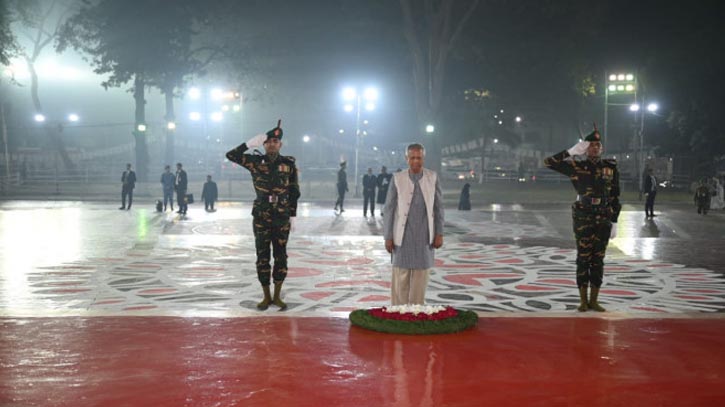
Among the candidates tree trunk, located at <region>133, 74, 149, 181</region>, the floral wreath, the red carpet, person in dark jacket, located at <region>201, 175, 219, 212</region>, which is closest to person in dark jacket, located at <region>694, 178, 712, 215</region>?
person in dark jacket, located at <region>201, 175, 219, 212</region>

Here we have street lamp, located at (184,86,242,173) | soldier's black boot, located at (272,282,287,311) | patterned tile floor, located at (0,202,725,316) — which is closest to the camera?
soldier's black boot, located at (272,282,287,311)

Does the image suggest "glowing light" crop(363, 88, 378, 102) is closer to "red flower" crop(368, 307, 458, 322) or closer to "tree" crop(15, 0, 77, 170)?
"tree" crop(15, 0, 77, 170)

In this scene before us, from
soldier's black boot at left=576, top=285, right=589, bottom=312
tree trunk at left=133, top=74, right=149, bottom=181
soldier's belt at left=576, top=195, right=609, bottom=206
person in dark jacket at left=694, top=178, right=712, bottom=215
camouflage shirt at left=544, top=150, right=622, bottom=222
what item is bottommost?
soldier's black boot at left=576, top=285, right=589, bottom=312

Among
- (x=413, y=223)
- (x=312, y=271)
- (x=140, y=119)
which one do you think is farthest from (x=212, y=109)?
(x=413, y=223)

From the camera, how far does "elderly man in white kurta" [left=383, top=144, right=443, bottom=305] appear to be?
7.54 meters

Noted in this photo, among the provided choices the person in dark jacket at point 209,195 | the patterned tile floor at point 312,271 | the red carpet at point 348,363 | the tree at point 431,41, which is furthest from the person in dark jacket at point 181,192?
the red carpet at point 348,363

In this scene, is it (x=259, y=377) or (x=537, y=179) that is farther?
(x=537, y=179)

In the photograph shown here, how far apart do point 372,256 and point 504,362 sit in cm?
861

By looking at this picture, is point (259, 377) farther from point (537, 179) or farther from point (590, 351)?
point (537, 179)

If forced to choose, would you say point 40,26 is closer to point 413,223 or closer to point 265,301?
point 265,301

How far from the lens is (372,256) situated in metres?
14.7

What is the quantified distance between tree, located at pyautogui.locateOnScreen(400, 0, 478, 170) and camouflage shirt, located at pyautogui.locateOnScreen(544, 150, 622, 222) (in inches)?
1147

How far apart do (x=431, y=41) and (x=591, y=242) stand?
98.2 ft

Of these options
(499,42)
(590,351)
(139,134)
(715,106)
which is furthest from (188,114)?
(590,351)
